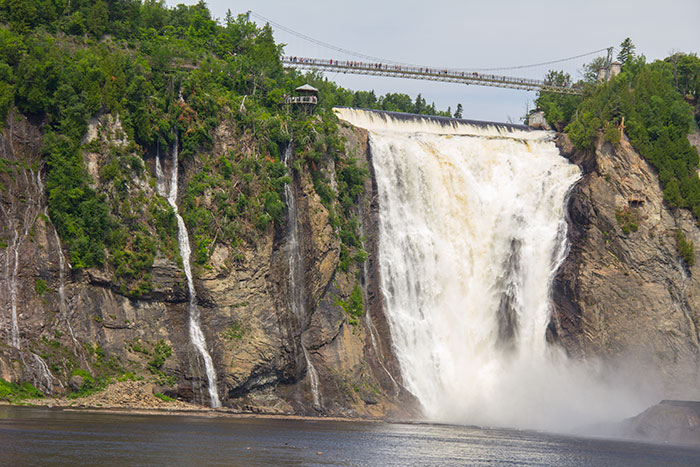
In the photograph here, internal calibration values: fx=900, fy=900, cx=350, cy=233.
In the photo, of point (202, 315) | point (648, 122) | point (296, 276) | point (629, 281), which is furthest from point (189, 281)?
point (648, 122)

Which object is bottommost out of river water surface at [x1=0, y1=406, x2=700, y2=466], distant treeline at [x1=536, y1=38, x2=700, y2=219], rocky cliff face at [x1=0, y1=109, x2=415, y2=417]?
river water surface at [x1=0, y1=406, x2=700, y2=466]

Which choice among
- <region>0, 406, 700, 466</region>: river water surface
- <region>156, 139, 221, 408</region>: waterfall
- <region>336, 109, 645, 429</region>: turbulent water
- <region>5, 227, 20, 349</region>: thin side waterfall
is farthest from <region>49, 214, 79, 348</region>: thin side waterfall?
<region>336, 109, 645, 429</region>: turbulent water

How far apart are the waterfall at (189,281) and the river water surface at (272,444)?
5460mm

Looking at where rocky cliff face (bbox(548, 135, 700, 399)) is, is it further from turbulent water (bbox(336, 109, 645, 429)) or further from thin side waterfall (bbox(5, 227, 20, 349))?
thin side waterfall (bbox(5, 227, 20, 349))

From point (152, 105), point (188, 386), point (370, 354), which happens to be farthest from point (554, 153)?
point (188, 386)

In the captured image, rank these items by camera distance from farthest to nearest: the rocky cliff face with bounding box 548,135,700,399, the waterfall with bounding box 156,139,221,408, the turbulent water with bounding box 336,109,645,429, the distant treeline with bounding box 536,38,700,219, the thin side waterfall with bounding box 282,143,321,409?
the distant treeline with bounding box 536,38,700,219, the rocky cliff face with bounding box 548,135,700,399, the turbulent water with bounding box 336,109,645,429, the thin side waterfall with bounding box 282,143,321,409, the waterfall with bounding box 156,139,221,408

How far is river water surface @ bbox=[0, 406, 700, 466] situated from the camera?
39719 mm

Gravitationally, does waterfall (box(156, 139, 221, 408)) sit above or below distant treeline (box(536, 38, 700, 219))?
below

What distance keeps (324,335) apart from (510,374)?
61.9ft

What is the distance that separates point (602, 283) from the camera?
3364 inches

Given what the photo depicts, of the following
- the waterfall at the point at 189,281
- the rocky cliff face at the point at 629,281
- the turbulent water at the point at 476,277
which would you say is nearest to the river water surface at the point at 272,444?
the waterfall at the point at 189,281

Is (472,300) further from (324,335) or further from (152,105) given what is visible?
(152,105)

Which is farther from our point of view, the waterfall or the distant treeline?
the distant treeline

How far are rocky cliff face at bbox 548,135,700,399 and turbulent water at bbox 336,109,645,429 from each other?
1.90m
